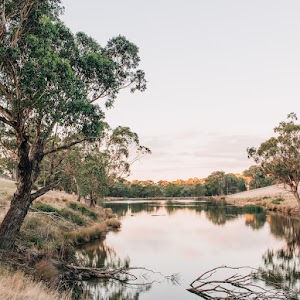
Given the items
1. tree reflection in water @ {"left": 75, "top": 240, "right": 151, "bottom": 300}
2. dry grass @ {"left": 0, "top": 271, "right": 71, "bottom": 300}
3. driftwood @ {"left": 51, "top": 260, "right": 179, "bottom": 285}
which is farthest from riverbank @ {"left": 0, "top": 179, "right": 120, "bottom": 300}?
tree reflection in water @ {"left": 75, "top": 240, "right": 151, "bottom": 300}

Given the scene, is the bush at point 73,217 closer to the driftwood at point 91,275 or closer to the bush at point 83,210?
the bush at point 83,210

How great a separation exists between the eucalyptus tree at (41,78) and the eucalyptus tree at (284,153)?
146ft

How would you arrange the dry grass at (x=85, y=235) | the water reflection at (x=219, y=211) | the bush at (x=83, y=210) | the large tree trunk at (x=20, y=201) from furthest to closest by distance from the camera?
the water reflection at (x=219, y=211)
the bush at (x=83, y=210)
the dry grass at (x=85, y=235)
the large tree trunk at (x=20, y=201)

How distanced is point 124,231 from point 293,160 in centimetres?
3263

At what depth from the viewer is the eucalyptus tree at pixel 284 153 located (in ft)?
182

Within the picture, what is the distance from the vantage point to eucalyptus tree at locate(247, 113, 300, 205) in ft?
182

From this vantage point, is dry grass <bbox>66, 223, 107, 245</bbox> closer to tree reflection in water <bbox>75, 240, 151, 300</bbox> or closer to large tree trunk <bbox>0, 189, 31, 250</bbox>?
tree reflection in water <bbox>75, 240, 151, 300</bbox>

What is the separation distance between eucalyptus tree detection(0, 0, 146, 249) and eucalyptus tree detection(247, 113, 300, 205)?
4444cm

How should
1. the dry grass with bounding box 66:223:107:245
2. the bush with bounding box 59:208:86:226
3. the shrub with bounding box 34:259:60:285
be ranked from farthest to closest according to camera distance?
the bush with bounding box 59:208:86:226 < the dry grass with bounding box 66:223:107:245 < the shrub with bounding box 34:259:60:285

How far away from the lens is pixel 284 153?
57.4m

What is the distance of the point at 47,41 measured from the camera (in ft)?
47.3

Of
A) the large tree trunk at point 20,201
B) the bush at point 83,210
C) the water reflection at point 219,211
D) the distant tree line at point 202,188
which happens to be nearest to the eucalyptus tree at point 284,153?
the water reflection at point 219,211

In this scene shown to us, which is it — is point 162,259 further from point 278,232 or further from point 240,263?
point 278,232

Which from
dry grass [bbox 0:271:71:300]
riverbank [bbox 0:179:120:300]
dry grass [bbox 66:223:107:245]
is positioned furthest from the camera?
dry grass [bbox 66:223:107:245]
